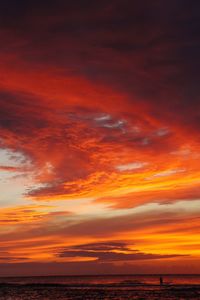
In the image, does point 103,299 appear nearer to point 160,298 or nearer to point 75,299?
point 75,299

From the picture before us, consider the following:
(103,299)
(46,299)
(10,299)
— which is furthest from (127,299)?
(10,299)

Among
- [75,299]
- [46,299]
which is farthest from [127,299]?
[46,299]

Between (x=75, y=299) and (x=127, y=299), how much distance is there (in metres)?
6.84

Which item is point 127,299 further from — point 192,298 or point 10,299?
point 10,299

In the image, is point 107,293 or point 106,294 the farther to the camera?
point 107,293

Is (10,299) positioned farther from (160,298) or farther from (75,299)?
(160,298)

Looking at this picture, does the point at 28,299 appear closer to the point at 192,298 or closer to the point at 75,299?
the point at 75,299

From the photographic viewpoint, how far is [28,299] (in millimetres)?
55031

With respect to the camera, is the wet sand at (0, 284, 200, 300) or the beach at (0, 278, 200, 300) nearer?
the wet sand at (0, 284, 200, 300)

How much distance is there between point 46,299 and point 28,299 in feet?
7.67

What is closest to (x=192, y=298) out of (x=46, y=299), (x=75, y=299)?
(x=75, y=299)

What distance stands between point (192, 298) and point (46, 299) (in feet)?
62.1

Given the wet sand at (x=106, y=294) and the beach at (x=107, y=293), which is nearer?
the wet sand at (x=106, y=294)

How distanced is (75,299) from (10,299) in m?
8.37
